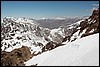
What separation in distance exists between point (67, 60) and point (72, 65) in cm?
167

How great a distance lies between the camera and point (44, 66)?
25.3 m

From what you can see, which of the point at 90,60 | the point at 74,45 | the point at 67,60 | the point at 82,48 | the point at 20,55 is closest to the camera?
the point at 90,60

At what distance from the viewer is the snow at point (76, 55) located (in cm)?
2305

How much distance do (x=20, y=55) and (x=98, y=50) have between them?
53.8 feet

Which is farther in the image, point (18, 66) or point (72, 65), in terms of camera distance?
point (18, 66)

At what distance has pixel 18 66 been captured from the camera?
89.5 ft

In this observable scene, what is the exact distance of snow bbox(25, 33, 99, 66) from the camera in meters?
23.0

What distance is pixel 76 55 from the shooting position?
83.4 feet

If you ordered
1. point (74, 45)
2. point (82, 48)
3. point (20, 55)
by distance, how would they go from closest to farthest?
point (82, 48)
point (74, 45)
point (20, 55)

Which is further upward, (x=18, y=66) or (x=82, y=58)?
(x=82, y=58)

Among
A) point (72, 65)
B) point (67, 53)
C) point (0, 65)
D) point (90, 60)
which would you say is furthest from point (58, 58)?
point (0, 65)

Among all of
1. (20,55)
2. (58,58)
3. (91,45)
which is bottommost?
(20,55)

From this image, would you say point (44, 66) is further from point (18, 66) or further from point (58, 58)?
point (18, 66)

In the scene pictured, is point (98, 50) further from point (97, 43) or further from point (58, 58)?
point (58, 58)
